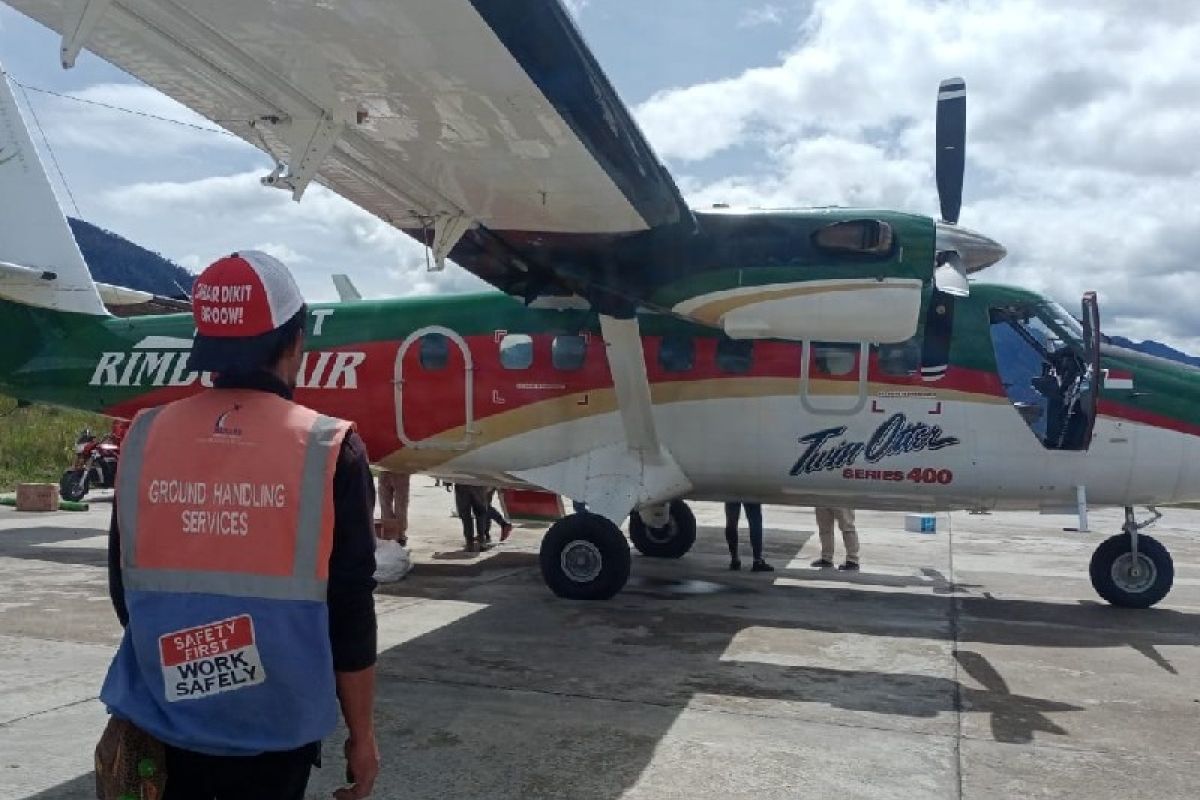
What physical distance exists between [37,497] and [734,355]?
11922 millimetres

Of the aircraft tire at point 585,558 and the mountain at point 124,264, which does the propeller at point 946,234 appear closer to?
the aircraft tire at point 585,558

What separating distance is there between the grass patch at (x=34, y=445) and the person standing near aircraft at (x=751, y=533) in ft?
50.1

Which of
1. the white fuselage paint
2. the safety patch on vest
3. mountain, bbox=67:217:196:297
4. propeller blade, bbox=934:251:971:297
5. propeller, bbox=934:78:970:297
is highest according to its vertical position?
mountain, bbox=67:217:196:297

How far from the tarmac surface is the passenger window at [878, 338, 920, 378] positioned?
2190mm

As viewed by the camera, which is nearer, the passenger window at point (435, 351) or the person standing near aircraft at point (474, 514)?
the passenger window at point (435, 351)

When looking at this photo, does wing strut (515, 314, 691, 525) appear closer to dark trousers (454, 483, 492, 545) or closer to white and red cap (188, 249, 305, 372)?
dark trousers (454, 483, 492, 545)

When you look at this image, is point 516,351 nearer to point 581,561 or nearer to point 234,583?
point 581,561

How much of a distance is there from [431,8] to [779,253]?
13.3 feet

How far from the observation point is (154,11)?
4.44m

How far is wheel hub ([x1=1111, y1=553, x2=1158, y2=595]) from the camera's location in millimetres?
8844

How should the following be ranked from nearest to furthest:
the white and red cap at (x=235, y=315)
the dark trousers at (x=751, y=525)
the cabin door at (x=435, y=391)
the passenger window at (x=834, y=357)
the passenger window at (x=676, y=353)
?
1. the white and red cap at (x=235, y=315)
2. the passenger window at (x=834, y=357)
3. the passenger window at (x=676, y=353)
4. the cabin door at (x=435, y=391)
5. the dark trousers at (x=751, y=525)

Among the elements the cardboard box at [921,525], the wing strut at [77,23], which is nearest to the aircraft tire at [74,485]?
the cardboard box at [921,525]

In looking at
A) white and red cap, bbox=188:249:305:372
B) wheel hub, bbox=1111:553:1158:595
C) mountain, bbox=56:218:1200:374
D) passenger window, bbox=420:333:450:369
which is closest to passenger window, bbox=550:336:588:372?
passenger window, bbox=420:333:450:369

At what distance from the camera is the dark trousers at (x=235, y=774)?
6.83 feet
